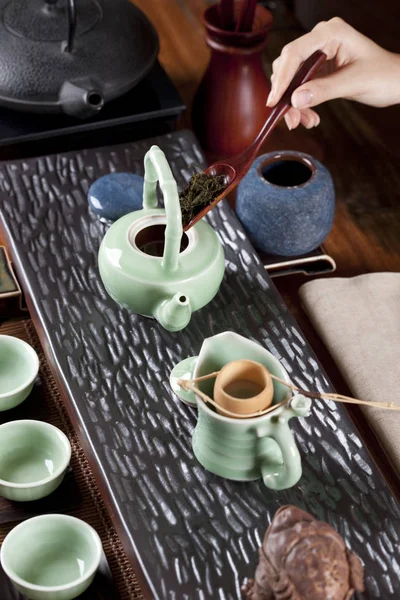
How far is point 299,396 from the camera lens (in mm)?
1015

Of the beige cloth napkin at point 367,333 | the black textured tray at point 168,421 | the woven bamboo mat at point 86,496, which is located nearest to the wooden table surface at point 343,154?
the beige cloth napkin at point 367,333

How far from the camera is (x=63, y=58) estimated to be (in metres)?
1.66

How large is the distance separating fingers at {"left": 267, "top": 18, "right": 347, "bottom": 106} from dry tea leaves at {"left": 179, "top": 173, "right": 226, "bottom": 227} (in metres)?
0.20

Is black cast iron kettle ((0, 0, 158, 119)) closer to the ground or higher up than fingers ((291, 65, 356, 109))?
closer to the ground

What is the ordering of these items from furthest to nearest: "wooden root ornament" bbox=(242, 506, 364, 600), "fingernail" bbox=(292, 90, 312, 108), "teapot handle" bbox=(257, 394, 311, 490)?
"fingernail" bbox=(292, 90, 312, 108) < "teapot handle" bbox=(257, 394, 311, 490) < "wooden root ornament" bbox=(242, 506, 364, 600)

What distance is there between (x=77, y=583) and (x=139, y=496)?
124 mm

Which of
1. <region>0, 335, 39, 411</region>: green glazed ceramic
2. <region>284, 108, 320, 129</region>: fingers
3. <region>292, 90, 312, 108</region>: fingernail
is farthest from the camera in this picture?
<region>284, 108, 320, 129</region>: fingers

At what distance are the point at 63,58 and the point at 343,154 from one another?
2.06 ft

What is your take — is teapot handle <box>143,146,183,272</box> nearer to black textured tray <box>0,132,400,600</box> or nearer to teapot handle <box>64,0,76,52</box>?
black textured tray <box>0,132,400,600</box>

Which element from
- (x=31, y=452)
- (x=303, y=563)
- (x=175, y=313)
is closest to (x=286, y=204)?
(x=175, y=313)

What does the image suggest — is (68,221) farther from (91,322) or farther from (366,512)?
(366,512)

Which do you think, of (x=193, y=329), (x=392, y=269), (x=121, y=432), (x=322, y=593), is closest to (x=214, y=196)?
(x=193, y=329)

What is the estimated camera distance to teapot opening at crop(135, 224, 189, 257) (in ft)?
4.26

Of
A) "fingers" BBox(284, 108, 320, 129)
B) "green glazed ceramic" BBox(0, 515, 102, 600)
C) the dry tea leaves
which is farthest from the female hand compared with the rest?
"green glazed ceramic" BBox(0, 515, 102, 600)
